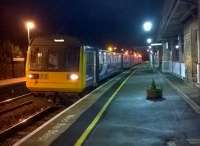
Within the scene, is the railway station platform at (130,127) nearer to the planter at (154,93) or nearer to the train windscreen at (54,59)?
the planter at (154,93)

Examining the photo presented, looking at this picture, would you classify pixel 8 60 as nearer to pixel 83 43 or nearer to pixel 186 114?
pixel 83 43

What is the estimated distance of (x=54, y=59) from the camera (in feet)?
62.7

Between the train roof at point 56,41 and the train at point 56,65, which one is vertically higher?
the train roof at point 56,41

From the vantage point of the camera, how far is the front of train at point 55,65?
1889 centimetres

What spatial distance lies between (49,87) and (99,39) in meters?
93.1

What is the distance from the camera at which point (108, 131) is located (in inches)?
429

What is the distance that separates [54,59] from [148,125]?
8.33 metres

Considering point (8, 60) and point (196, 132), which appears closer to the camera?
point (196, 132)

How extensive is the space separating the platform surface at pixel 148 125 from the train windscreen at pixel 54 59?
10.4 ft

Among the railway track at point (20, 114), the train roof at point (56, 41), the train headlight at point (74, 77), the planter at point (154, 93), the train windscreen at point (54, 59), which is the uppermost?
the train roof at point (56, 41)

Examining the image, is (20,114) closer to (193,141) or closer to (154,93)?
(154,93)

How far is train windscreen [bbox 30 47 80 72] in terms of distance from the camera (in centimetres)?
1889

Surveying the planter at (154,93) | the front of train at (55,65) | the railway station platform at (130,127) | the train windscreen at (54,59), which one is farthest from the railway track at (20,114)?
the planter at (154,93)

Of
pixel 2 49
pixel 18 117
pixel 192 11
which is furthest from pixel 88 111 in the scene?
pixel 2 49
